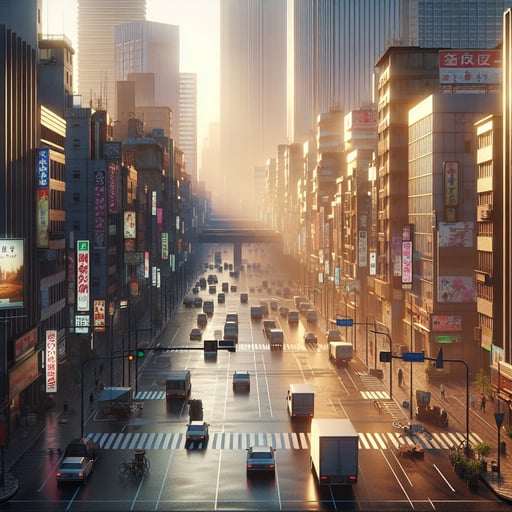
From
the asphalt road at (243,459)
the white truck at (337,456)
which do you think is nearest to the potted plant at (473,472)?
the asphalt road at (243,459)

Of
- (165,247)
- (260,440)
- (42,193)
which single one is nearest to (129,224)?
(165,247)

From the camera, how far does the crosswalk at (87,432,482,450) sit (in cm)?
6234

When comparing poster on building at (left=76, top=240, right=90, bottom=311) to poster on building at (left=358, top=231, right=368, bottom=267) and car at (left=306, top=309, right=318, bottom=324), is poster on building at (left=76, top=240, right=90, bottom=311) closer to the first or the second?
poster on building at (left=358, top=231, right=368, bottom=267)

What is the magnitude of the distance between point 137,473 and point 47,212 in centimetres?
2800

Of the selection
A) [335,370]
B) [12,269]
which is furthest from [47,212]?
[335,370]

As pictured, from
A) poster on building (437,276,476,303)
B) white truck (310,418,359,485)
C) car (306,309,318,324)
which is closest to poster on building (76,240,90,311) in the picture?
poster on building (437,276,476,303)

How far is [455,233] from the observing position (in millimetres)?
98125

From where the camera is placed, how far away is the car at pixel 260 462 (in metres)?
54.0

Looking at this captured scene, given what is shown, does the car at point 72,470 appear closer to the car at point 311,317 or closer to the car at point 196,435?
the car at point 196,435

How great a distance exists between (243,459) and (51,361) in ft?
77.8

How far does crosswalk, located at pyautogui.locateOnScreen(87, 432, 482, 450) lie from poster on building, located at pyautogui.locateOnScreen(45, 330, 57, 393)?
9.19 meters

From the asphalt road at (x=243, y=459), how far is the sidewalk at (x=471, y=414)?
4.16 ft

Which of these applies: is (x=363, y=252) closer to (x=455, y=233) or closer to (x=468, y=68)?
(x=468, y=68)

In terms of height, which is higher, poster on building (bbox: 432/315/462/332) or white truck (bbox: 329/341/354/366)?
poster on building (bbox: 432/315/462/332)
